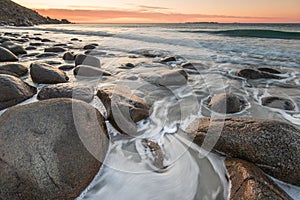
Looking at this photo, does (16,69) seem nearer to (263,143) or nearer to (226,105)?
(226,105)

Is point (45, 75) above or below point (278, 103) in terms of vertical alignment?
above

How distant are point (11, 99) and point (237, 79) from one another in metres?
4.33

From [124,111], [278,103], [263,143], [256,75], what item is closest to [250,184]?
[263,143]

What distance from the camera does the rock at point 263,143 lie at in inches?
69.4

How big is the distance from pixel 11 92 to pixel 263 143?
3081 mm

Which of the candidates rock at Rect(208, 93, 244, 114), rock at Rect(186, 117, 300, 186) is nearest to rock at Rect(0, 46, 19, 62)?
rock at Rect(208, 93, 244, 114)

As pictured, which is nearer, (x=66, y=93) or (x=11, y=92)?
(x=11, y=92)

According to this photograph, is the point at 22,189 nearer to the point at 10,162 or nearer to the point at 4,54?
the point at 10,162

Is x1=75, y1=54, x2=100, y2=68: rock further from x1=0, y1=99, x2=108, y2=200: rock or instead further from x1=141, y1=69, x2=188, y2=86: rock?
x1=0, y1=99, x2=108, y2=200: rock

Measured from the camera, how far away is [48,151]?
165cm

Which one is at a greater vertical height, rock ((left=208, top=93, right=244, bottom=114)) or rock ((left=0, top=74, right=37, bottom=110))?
rock ((left=0, top=74, right=37, bottom=110))

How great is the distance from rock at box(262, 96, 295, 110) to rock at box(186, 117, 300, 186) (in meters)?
1.50

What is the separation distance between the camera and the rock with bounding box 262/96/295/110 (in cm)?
326

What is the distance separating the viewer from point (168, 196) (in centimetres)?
176
